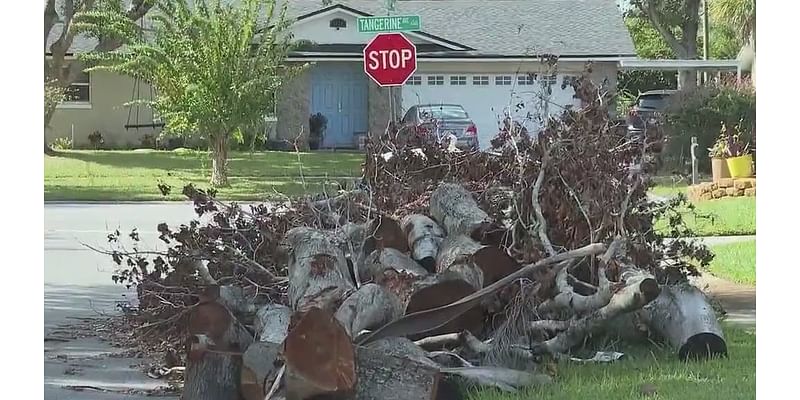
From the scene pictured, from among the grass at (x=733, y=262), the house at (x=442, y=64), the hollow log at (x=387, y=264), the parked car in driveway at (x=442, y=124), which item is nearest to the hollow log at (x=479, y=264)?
the hollow log at (x=387, y=264)

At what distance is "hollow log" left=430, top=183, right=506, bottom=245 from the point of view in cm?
640

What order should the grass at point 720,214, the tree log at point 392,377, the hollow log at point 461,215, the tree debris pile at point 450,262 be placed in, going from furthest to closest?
the hollow log at point 461,215
the grass at point 720,214
the tree debris pile at point 450,262
the tree log at point 392,377

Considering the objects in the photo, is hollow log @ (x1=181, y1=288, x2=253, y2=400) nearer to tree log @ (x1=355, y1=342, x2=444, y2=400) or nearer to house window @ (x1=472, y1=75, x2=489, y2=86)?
tree log @ (x1=355, y1=342, x2=444, y2=400)

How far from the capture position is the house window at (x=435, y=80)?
6.04 meters

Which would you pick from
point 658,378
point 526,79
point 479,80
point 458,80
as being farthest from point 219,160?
point 658,378

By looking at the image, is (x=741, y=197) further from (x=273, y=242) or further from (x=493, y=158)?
(x=273, y=242)

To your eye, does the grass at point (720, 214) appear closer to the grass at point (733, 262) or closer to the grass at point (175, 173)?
the grass at point (733, 262)

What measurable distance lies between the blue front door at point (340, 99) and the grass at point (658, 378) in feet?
5.15

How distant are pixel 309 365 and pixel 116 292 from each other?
210 cm

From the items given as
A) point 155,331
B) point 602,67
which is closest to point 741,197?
point 602,67

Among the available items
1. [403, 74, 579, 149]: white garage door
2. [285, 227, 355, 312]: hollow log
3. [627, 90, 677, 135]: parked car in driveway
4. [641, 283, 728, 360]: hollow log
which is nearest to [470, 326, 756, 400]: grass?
[641, 283, 728, 360]: hollow log

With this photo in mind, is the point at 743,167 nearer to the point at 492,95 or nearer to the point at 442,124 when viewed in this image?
the point at 492,95

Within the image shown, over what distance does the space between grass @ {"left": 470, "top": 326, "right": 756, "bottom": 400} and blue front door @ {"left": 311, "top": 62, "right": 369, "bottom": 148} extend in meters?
1.57
